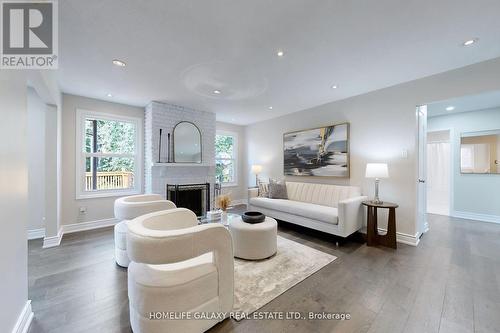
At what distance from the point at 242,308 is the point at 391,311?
4.10 feet

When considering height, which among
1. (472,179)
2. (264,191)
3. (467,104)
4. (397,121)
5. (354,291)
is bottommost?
(354,291)

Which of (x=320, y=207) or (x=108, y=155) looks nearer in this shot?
(x=320, y=207)

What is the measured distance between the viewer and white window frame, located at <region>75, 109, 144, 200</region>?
12.2ft

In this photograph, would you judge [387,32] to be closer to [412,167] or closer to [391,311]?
[412,167]

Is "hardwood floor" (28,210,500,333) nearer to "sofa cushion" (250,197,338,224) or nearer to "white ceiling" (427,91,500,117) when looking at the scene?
"sofa cushion" (250,197,338,224)

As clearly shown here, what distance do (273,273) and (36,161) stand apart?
4.19 metres

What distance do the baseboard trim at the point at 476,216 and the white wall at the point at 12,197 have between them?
705cm

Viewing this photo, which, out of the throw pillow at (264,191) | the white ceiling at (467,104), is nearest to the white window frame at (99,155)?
the throw pillow at (264,191)

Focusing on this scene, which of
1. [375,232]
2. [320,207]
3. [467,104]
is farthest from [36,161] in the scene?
[467,104]

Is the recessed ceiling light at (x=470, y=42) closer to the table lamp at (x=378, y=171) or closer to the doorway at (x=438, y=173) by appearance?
the table lamp at (x=378, y=171)

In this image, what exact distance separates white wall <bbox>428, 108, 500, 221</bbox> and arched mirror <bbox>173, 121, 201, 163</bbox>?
5703 millimetres

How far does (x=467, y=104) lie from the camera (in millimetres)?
3814

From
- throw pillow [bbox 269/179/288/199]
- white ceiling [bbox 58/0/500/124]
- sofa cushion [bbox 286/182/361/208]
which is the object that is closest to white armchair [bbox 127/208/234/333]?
white ceiling [bbox 58/0/500/124]

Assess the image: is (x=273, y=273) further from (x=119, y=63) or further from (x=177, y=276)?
(x=119, y=63)
